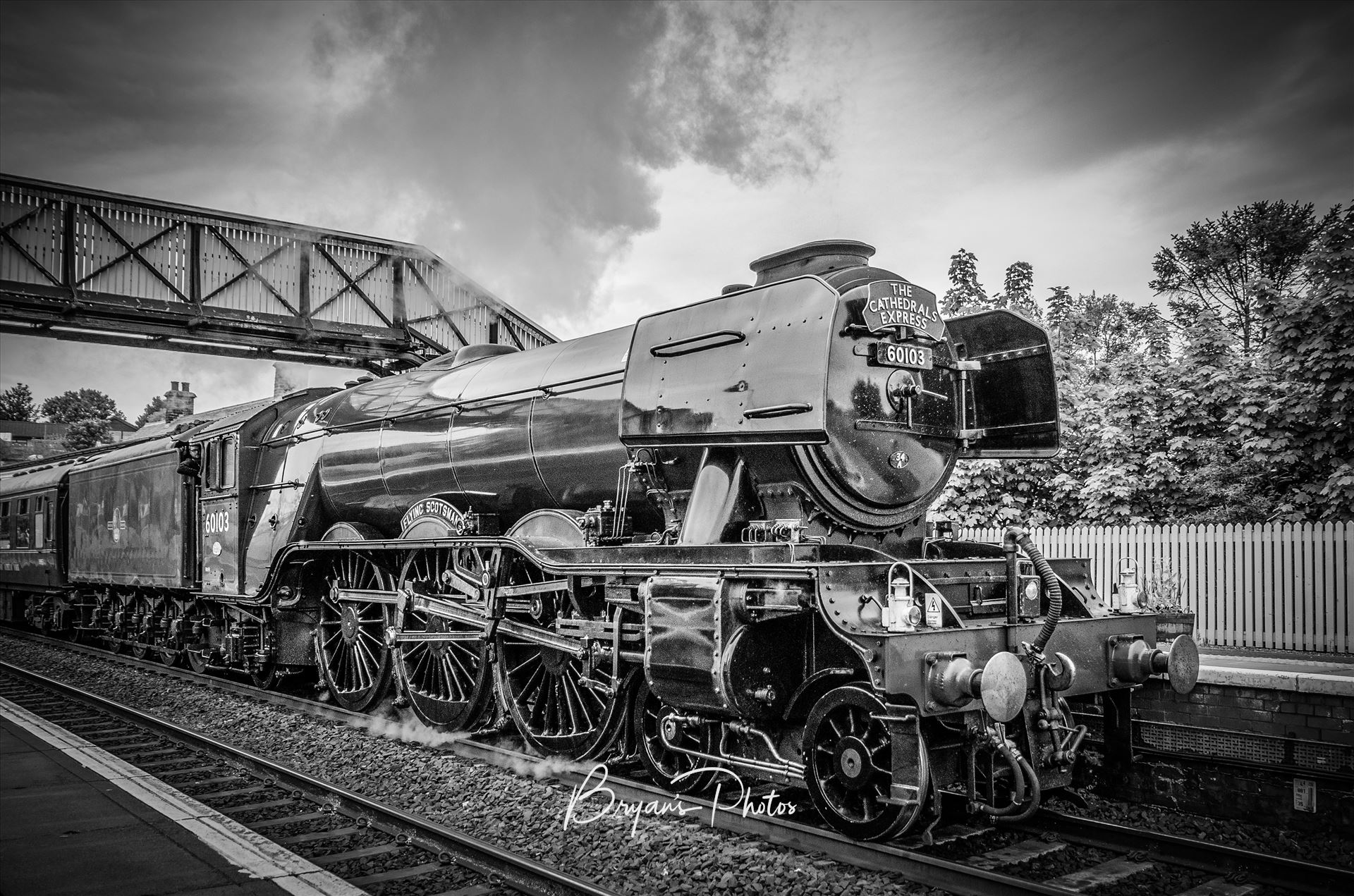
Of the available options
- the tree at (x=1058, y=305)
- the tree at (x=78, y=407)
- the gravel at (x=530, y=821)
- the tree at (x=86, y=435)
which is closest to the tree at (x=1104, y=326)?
the tree at (x=1058, y=305)

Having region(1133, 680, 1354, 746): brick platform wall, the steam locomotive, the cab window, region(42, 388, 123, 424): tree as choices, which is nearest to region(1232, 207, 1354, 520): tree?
region(1133, 680, 1354, 746): brick platform wall

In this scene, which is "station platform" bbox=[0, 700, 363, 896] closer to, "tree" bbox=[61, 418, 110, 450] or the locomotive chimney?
the locomotive chimney

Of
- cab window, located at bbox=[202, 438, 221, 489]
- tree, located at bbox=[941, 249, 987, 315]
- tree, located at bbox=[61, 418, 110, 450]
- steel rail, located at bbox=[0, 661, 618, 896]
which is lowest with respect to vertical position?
steel rail, located at bbox=[0, 661, 618, 896]

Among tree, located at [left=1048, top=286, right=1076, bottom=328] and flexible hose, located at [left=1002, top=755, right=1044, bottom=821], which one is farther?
tree, located at [left=1048, top=286, right=1076, bottom=328]

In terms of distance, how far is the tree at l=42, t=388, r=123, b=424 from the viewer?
90.0 metres

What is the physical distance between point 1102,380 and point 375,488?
19.7 metres

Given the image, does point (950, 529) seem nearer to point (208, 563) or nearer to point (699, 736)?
point (699, 736)

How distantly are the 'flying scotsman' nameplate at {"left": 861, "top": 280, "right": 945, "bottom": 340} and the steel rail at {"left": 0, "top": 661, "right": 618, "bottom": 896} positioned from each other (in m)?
3.35

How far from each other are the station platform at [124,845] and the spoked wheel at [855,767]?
2301 mm

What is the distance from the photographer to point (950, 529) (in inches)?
262

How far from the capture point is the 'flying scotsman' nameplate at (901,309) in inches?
216

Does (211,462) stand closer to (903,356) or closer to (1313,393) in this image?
(903,356)

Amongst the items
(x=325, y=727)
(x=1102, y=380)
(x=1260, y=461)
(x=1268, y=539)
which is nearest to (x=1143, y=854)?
(x=325, y=727)

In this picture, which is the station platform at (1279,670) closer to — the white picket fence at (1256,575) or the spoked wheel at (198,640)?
the white picket fence at (1256,575)
